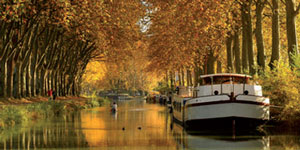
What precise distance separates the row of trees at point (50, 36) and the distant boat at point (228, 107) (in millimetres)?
7162

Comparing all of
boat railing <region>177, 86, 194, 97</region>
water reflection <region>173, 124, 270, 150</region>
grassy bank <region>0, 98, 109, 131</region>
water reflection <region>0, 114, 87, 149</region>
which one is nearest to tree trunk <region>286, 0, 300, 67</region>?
boat railing <region>177, 86, 194, 97</region>

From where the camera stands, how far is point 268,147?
1905 centimetres

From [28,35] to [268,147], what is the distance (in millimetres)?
26970

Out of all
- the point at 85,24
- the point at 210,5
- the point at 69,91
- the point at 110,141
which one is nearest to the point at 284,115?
the point at 210,5

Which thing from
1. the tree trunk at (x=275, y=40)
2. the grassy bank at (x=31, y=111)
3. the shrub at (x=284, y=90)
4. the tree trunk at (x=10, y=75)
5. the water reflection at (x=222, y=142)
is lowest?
the water reflection at (x=222, y=142)

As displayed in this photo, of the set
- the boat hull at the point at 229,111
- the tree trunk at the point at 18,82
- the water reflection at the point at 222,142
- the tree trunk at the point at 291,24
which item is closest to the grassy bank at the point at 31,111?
the tree trunk at the point at 18,82

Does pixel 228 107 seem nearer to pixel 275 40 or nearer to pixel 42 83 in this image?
pixel 275 40

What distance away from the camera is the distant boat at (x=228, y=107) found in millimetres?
26406

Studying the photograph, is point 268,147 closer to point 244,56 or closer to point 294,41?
point 294,41

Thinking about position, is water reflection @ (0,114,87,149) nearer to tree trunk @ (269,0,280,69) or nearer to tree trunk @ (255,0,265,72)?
tree trunk @ (269,0,280,69)

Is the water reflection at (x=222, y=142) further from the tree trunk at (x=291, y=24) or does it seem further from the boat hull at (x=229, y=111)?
the tree trunk at (x=291, y=24)

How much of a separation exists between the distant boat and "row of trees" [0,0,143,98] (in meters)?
7.16

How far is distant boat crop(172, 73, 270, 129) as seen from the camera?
2641cm

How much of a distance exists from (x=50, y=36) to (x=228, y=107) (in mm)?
25058
